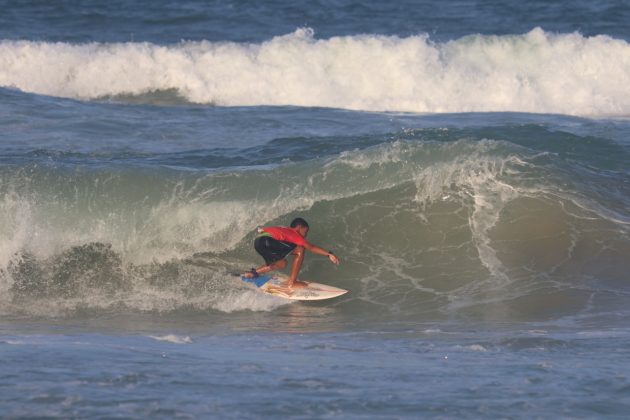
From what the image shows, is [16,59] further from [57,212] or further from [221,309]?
[221,309]

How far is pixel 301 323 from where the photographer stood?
31.4ft

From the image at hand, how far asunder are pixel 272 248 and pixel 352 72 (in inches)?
475

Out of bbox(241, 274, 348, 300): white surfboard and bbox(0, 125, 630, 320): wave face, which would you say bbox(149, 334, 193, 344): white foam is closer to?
bbox(0, 125, 630, 320): wave face

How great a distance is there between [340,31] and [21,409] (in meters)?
19.3

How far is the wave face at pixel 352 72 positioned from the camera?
21.1 meters

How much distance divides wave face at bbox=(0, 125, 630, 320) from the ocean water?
3 cm

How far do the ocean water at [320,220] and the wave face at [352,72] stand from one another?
6cm

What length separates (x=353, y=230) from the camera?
1230cm

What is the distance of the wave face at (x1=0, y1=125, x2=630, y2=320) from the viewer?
10.7 m

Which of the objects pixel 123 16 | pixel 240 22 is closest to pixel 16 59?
pixel 123 16

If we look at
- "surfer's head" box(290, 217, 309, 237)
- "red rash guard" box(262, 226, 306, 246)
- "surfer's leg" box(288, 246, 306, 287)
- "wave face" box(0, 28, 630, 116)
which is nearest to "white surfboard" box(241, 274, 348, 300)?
"surfer's leg" box(288, 246, 306, 287)

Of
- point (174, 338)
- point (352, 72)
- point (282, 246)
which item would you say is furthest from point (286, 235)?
point (352, 72)

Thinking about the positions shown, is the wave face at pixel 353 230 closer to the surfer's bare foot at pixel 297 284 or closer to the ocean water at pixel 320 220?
the ocean water at pixel 320 220

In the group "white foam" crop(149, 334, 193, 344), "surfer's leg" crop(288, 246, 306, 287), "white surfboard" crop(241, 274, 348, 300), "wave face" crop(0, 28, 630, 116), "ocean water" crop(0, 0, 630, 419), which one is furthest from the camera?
"wave face" crop(0, 28, 630, 116)
